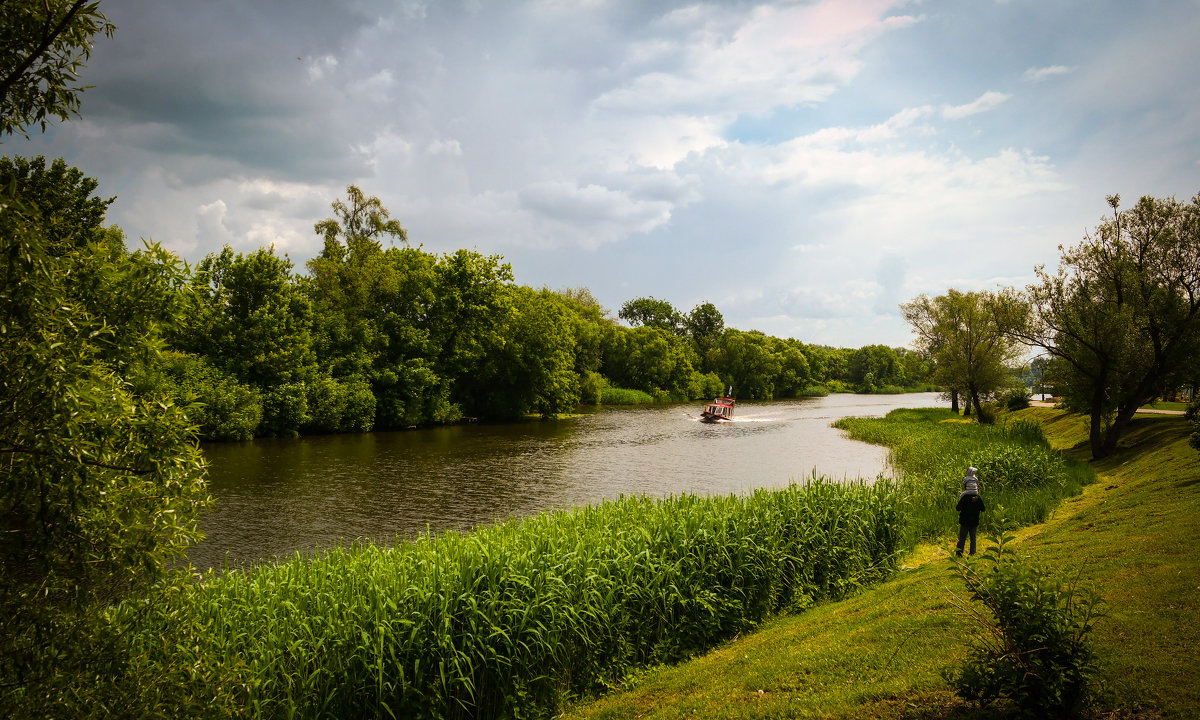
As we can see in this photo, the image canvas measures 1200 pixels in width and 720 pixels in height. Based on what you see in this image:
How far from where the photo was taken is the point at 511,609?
22.9 ft

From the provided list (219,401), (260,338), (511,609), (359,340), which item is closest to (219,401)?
(219,401)

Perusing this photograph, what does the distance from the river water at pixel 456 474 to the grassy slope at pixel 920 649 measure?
7.94 metres

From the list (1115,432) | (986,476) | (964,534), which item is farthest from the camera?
(1115,432)

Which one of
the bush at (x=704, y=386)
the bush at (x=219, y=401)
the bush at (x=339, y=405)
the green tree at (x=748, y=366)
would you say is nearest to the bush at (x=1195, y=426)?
the bush at (x=219, y=401)

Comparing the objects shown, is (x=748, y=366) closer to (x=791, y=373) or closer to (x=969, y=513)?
(x=791, y=373)

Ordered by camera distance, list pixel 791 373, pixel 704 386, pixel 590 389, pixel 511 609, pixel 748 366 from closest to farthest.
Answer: pixel 511 609 < pixel 590 389 < pixel 704 386 < pixel 748 366 < pixel 791 373

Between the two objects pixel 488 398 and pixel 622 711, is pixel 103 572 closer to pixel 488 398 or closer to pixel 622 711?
pixel 622 711

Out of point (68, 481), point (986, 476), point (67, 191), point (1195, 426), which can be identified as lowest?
point (986, 476)

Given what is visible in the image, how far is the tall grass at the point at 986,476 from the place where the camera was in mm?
13953

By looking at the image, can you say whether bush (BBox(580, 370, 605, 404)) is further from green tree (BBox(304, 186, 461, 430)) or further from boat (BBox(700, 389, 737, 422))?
green tree (BBox(304, 186, 461, 430))

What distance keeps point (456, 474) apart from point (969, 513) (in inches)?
715

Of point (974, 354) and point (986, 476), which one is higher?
point (974, 354)

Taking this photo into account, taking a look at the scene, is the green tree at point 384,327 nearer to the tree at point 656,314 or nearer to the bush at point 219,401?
the bush at point 219,401

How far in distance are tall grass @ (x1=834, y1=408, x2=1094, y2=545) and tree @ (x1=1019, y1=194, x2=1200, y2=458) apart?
3515 mm
